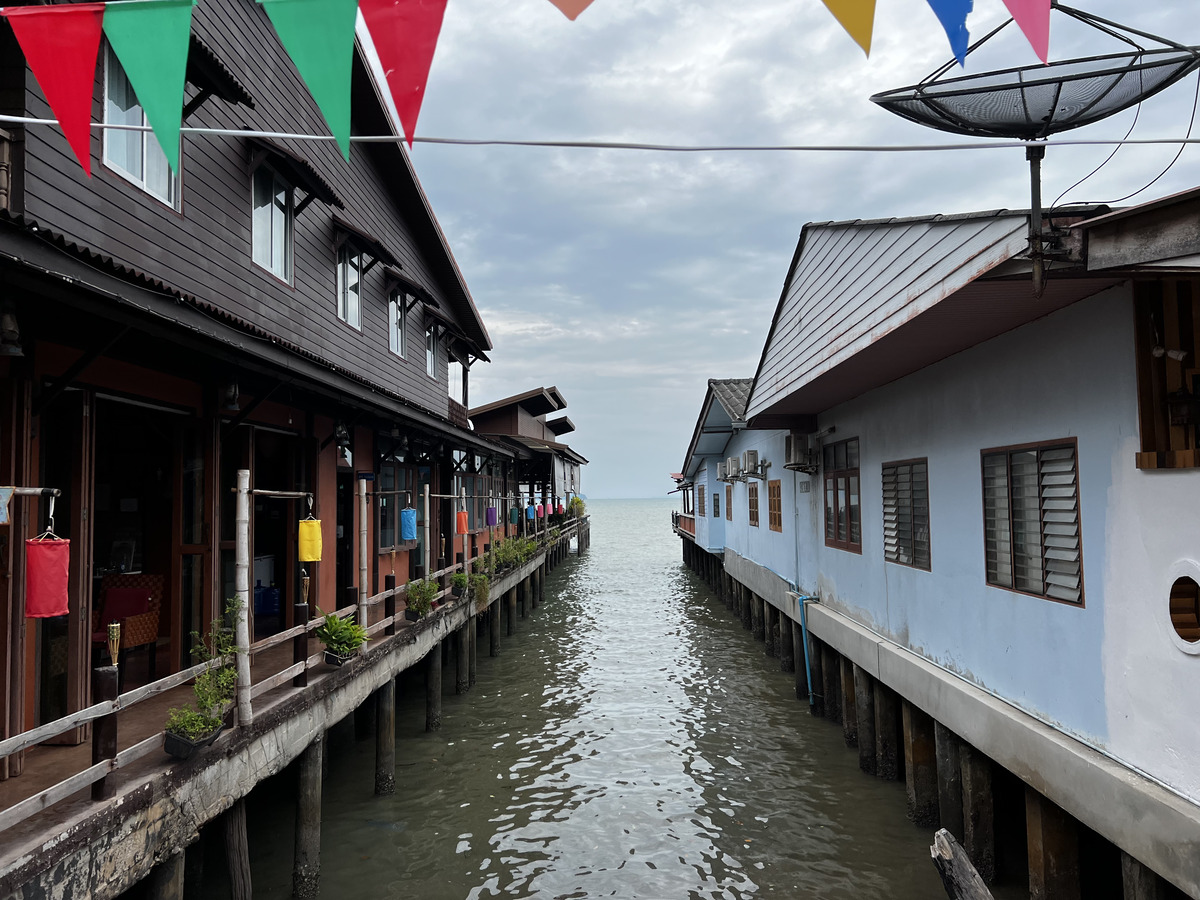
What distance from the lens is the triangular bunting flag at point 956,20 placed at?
11.2 feet

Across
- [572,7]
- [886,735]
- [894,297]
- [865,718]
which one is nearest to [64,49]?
[572,7]

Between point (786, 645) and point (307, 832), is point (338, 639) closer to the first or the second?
point (307, 832)

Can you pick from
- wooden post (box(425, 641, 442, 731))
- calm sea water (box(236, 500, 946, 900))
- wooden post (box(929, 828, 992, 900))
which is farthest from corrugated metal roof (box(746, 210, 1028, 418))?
wooden post (box(425, 641, 442, 731))

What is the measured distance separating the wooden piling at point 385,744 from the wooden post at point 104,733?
462cm

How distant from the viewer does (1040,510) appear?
5.92 metres

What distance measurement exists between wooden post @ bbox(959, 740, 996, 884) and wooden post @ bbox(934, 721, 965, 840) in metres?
0.25

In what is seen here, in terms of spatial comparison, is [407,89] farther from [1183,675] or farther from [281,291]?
[281,291]

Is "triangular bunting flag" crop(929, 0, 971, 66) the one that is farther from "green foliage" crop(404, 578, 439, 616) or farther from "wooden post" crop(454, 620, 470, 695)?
"wooden post" crop(454, 620, 470, 695)

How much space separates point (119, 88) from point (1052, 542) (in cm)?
926

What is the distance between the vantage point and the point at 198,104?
27.8 ft

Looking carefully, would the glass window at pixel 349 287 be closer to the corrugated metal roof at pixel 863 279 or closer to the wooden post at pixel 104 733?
the corrugated metal roof at pixel 863 279

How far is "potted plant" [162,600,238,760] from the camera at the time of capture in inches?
192

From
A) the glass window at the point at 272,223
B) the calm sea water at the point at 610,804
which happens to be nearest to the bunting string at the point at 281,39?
the calm sea water at the point at 610,804

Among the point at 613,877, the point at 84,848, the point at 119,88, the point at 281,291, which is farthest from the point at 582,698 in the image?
the point at 119,88
